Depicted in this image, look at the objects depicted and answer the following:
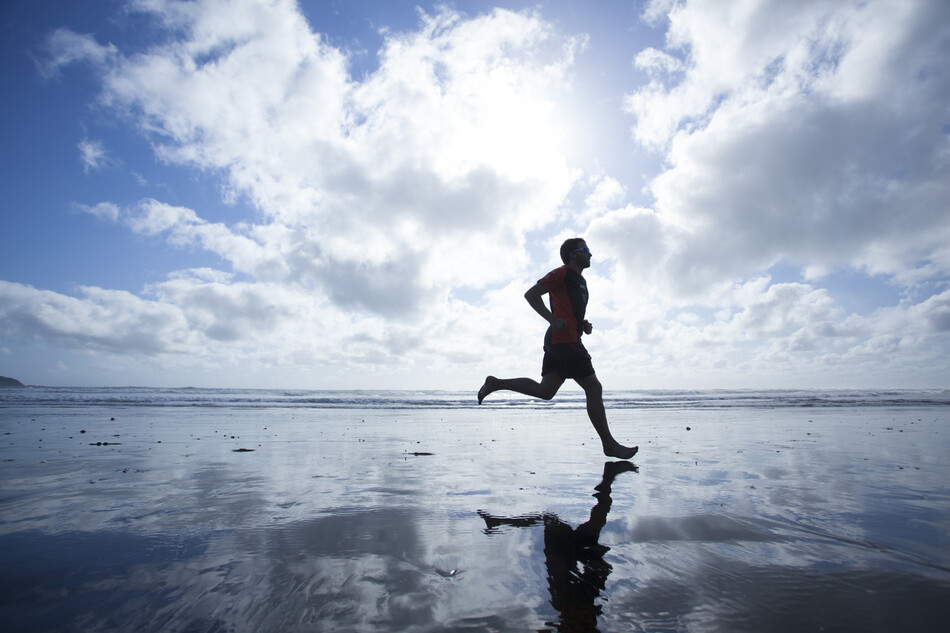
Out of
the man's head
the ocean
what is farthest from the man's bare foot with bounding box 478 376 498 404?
the ocean

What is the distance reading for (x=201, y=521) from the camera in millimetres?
2604

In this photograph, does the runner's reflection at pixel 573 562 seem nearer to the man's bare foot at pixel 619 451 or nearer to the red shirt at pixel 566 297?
the man's bare foot at pixel 619 451

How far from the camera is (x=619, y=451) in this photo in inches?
199

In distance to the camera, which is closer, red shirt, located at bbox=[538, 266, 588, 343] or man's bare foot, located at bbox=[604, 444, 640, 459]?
man's bare foot, located at bbox=[604, 444, 640, 459]

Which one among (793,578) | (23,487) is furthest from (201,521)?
(793,578)

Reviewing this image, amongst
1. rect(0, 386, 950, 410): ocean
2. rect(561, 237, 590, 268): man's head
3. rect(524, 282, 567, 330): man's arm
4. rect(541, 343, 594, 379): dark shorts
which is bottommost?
rect(0, 386, 950, 410): ocean

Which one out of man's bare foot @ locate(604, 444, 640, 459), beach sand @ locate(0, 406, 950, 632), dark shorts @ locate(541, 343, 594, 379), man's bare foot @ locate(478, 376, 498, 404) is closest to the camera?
beach sand @ locate(0, 406, 950, 632)

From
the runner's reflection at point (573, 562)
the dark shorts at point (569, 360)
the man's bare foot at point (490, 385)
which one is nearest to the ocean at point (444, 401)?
the man's bare foot at point (490, 385)

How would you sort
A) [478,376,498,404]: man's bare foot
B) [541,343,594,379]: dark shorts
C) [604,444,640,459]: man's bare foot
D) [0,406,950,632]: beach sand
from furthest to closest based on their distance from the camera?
[478,376,498,404]: man's bare foot → [541,343,594,379]: dark shorts → [604,444,640,459]: man's bare foot → [0,406,950,632]: beach sand

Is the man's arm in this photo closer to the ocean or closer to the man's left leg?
the man's left leg

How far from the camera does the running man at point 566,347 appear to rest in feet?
16.9

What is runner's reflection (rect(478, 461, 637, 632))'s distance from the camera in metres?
1.56

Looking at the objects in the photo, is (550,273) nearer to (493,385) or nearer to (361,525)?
(493,385)

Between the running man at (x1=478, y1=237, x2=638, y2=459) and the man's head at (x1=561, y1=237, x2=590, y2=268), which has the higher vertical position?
the man's head at (x1=561, y1=237, x2=590, y2=268)
